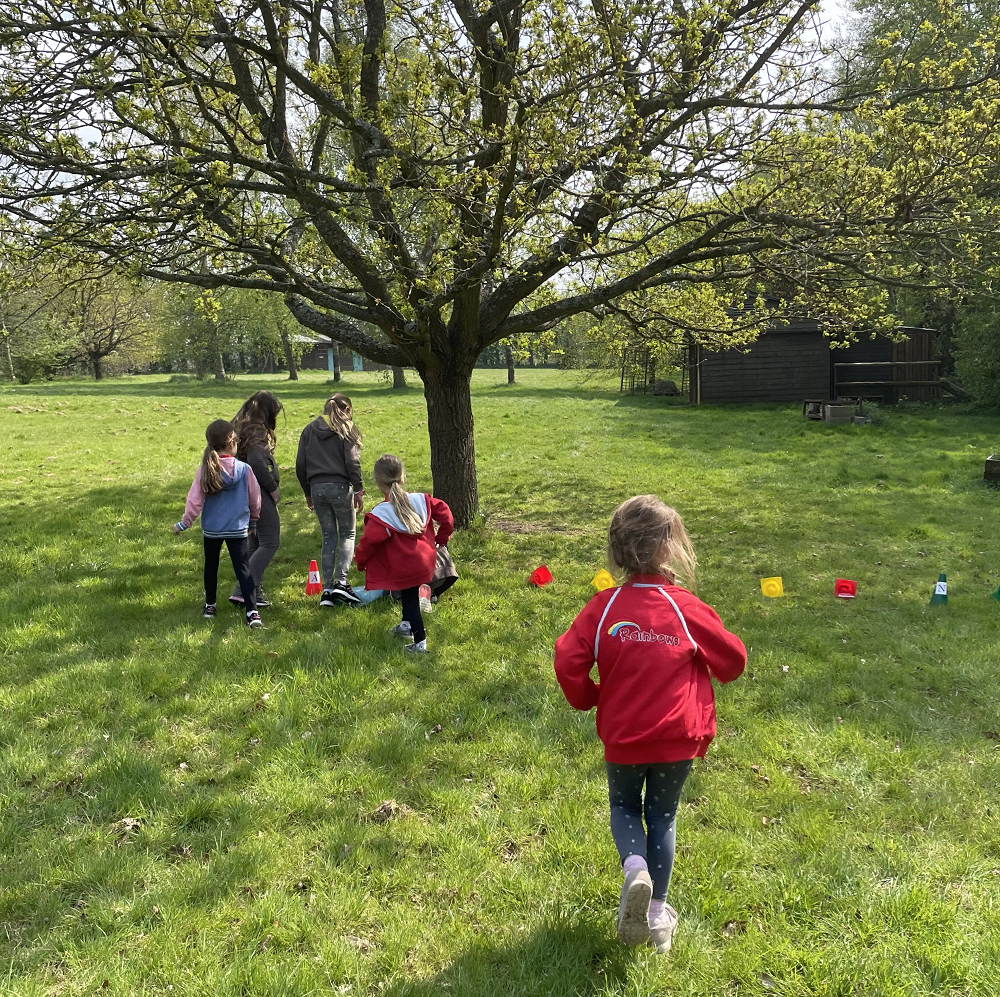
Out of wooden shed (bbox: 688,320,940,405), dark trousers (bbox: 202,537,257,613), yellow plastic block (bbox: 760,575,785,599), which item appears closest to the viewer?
dark trousers (bbox: 202,537,257,613)

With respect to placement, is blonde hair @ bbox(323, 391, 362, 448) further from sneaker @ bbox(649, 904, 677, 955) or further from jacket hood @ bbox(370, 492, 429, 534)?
sneaker @ bbox(649, 904, 677, 955)

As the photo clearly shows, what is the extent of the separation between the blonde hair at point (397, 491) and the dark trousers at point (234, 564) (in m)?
1.49

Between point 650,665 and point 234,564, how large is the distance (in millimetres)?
4642

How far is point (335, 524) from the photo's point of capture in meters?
7.11

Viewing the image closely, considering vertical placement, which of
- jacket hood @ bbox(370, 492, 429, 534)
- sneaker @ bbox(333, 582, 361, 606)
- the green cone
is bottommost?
the green cone

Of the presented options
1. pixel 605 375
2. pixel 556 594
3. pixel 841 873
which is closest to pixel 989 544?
pixel 556 594

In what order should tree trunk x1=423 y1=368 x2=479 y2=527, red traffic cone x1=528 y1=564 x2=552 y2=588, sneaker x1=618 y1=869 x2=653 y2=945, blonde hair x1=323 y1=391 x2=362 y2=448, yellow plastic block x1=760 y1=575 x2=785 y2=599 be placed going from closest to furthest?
sneaker x1=618 y1=869 x2=653 y2=945, blonde hair x1=323 y1=391 x2=362 y2=448, yellow plastic block x1=760 y1=575 x2=785 y2=599, red traffic cone x1=528 y1=564 x2=552 y2=588, tree trunk x1=423 y1=368 x2=479 y2=527

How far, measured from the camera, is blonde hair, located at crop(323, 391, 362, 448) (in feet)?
22.4

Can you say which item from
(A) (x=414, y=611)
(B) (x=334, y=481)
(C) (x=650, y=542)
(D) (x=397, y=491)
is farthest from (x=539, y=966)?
(B) (x=334, y=481)

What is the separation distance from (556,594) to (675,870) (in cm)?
402

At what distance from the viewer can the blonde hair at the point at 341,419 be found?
683 centimetres

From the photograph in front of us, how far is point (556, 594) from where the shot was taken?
735cm

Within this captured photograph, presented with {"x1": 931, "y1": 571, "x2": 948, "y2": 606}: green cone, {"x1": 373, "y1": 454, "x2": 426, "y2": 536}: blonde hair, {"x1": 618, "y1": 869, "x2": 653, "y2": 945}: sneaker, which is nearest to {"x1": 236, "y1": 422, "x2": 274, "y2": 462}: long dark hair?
{"x1": 373, "y1": 454, "x2": 426, "y2": 536}: blonde hair

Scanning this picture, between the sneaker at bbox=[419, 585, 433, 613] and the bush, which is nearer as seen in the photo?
the sneaker at bbox=[419, 585, 433, 613]
